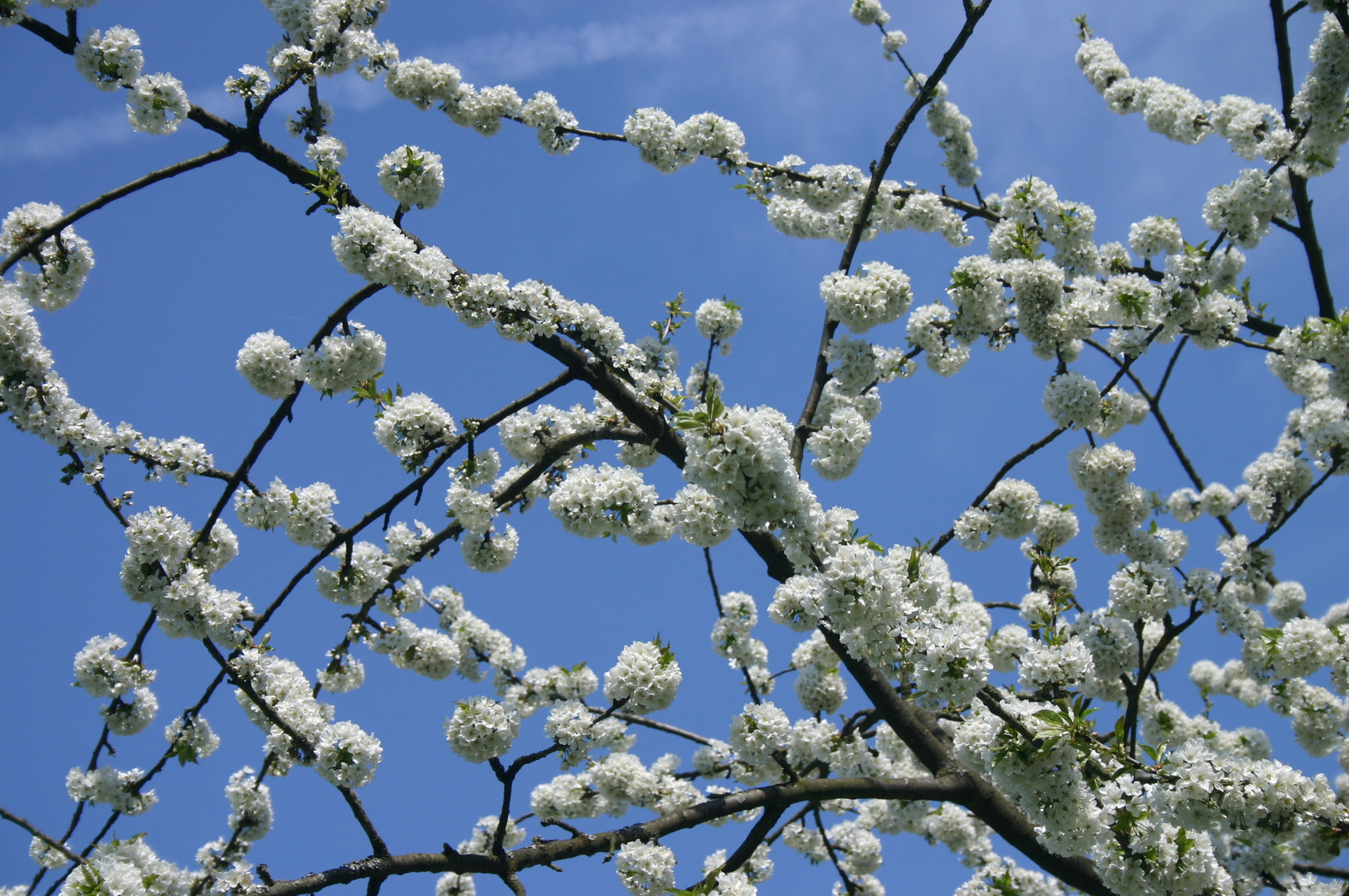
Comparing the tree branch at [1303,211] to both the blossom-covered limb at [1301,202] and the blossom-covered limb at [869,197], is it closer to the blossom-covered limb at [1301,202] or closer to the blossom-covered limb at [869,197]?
the blossom-covered limb at [1301,202]

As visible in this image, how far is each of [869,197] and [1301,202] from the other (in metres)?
3.99

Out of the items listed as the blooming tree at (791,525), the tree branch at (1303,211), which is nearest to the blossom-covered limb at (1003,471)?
the blooming tree at (791,525)

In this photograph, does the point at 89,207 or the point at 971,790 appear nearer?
the point at 89,207

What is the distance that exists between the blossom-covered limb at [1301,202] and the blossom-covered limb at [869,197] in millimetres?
2678

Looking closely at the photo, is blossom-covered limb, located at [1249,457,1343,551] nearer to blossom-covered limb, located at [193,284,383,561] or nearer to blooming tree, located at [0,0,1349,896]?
blooming tree, located at [0,0,1349,896]

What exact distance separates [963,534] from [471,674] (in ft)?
15.0

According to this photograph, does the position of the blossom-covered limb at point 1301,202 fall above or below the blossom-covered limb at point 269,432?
above

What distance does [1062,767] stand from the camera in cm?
330

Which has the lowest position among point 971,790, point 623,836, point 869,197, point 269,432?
point 623,836

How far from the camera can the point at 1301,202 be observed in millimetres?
6648

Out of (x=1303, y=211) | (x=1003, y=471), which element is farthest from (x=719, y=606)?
(x=1303, y=211)

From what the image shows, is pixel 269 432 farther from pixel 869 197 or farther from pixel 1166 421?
pixel 1166 421

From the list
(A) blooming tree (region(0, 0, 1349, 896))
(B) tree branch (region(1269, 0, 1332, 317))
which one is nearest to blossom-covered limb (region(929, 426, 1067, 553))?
(A) blooming tree (region(0, 0, 1349, 896))

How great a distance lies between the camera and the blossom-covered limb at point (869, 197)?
199 inches
